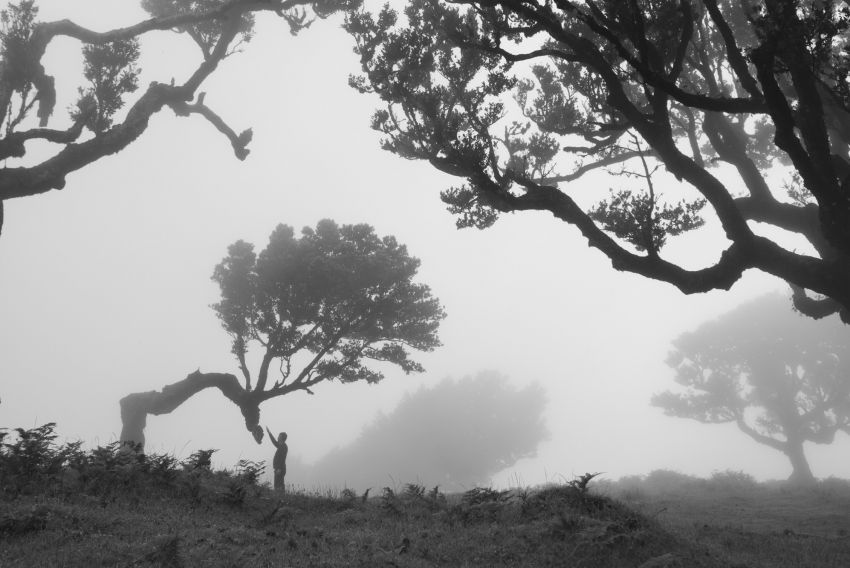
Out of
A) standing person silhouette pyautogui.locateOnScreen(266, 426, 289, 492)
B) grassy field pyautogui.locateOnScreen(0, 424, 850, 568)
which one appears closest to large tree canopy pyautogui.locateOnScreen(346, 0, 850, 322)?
grassy field pyautogui.locateOnScreen(0, 424, 850, 568)

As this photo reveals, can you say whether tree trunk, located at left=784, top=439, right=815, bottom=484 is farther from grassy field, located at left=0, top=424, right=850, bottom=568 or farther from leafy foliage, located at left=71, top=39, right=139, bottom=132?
leafy foliage, located at left=71, top=39, right=139, bottom=132

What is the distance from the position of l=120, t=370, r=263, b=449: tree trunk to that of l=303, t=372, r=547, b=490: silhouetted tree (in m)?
33.3

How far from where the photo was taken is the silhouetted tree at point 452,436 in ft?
176

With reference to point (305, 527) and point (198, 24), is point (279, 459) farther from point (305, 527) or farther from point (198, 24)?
point (198, 24)

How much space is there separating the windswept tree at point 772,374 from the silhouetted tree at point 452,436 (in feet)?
58.5

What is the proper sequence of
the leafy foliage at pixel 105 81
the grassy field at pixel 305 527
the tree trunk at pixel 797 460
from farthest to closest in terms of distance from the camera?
1. the tree trunk at pixel 797 460
2. the leafy foliage at pixel 105 81
3. the grassy field at pixel 305 527

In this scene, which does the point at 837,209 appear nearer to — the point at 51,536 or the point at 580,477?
the point at 580,477

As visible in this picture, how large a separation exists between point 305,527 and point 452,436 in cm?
4837

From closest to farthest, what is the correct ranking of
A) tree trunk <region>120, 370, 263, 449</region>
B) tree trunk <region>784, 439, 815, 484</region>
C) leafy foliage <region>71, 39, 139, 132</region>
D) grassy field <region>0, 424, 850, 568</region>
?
1. grassy field <region>0, 424, 850, 568</region>
2. leafy foliage <region>71, 39, 139, 132</region>
3. tree trunk <region>120, 370, 263, 449</region>
4. tree trunk <region>784, 439, 815, 484</region>

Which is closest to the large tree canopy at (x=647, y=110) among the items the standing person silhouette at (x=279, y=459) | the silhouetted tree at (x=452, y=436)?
the standing person silhouette at (x=279, y=459)

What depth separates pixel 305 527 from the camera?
312 inches

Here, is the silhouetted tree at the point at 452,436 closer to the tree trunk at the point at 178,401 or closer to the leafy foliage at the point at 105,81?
the tree trunk at the point at 178,401

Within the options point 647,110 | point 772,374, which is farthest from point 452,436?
point 647,110

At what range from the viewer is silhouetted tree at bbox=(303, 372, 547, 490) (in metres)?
53.7
